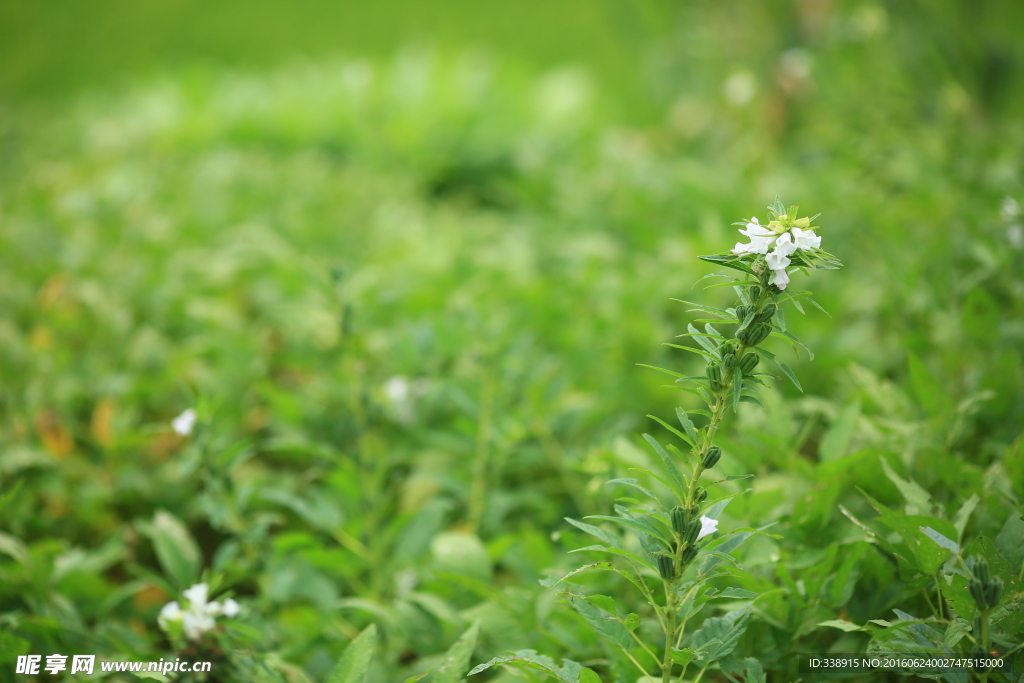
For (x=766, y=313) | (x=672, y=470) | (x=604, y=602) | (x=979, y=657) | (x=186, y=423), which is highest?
(x=186, y=423)

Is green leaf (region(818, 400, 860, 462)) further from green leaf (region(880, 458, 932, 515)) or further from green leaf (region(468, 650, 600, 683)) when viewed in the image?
green leaf (region(468, 650, 600, 683))

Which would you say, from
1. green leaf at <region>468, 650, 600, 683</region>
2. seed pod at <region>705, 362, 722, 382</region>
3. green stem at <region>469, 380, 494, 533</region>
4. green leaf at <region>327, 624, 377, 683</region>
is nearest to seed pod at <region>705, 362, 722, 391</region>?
seed pod at <region>705, 362, 722, 382</region>

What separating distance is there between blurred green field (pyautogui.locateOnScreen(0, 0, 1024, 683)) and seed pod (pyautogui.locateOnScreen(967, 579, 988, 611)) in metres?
0.18

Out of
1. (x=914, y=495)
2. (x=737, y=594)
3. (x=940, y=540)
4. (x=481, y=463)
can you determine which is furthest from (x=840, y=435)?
(x=481, y=463)

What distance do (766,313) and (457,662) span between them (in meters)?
0.54

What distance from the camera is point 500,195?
3.37 metres

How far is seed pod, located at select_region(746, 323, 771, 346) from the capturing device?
71 cm

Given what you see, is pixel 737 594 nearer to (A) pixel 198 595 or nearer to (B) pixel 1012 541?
(B) pixel 1012 541

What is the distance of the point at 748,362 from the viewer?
725 mm

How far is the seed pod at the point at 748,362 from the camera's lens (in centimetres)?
72

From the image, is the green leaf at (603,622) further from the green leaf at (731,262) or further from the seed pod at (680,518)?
the green leaf at (731,262)

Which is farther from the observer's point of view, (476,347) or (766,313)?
(476,347)

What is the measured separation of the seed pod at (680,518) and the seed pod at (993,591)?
0.29 meters

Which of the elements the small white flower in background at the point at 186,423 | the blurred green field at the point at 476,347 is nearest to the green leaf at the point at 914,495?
the blurred green field at the point at 476,347
